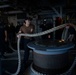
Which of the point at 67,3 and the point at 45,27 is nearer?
the point at 67,3

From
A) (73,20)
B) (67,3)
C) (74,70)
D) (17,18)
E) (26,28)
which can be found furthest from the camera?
(17,18)

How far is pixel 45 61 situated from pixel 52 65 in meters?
0.18

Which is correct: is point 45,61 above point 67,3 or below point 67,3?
below

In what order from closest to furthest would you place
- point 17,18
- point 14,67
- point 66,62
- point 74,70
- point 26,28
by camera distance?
point 66,62, point 74,70, point 26,28, point 14,67, point 17,18

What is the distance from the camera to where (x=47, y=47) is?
380 cm

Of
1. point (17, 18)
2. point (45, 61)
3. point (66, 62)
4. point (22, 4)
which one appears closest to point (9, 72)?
point (45, 61)

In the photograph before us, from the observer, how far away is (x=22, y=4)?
612cm

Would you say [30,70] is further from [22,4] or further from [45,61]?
[22,4]

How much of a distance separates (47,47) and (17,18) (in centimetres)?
687

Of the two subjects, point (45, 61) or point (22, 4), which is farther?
point (22, 4)

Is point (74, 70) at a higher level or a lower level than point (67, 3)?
lower

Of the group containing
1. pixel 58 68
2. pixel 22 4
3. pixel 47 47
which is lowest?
pixel 58 68

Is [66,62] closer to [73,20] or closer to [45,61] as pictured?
[45,61]

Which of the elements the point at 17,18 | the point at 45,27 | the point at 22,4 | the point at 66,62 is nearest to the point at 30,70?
the point at 66,62
